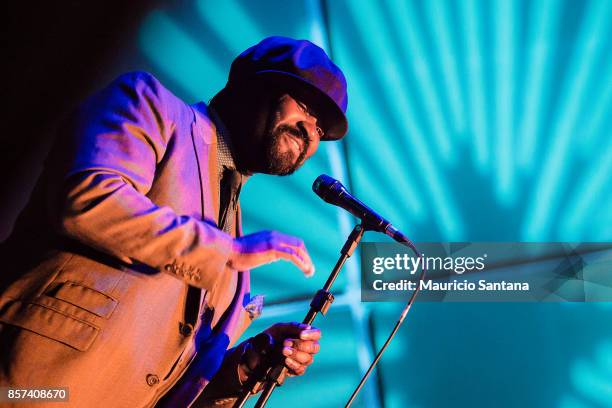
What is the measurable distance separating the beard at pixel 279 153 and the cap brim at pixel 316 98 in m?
0.11

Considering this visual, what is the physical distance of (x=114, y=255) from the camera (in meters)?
1.40

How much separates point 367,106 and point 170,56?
2.85 feet

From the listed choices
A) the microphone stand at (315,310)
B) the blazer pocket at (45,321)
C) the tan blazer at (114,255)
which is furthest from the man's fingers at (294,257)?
the blazer pocket at (45,321)

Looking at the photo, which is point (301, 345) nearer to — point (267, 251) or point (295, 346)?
point (295, 346)

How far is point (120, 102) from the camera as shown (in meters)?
1.43

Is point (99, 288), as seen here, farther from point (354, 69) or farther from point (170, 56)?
point (354, 69)

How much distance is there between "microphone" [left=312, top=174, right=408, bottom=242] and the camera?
1.63 meters

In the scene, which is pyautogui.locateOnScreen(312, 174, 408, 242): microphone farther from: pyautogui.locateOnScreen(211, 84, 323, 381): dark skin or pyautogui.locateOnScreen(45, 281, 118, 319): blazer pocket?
pyautogui.locateOnScreen(45, 281, 118, 319): blazer pocket

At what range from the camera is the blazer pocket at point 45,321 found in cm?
133

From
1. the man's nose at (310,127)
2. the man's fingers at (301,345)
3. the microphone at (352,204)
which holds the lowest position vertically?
the man's fingers at (301,345)

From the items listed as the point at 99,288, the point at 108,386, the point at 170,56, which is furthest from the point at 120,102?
the point at 170,56

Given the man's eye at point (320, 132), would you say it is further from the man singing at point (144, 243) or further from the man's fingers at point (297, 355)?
the man's fingers at point (297, 355)

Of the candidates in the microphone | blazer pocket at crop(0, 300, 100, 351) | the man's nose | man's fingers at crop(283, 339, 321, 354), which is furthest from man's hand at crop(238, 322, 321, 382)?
the man's nose

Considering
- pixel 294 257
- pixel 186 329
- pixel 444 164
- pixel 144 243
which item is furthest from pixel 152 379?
pixel 444 164
